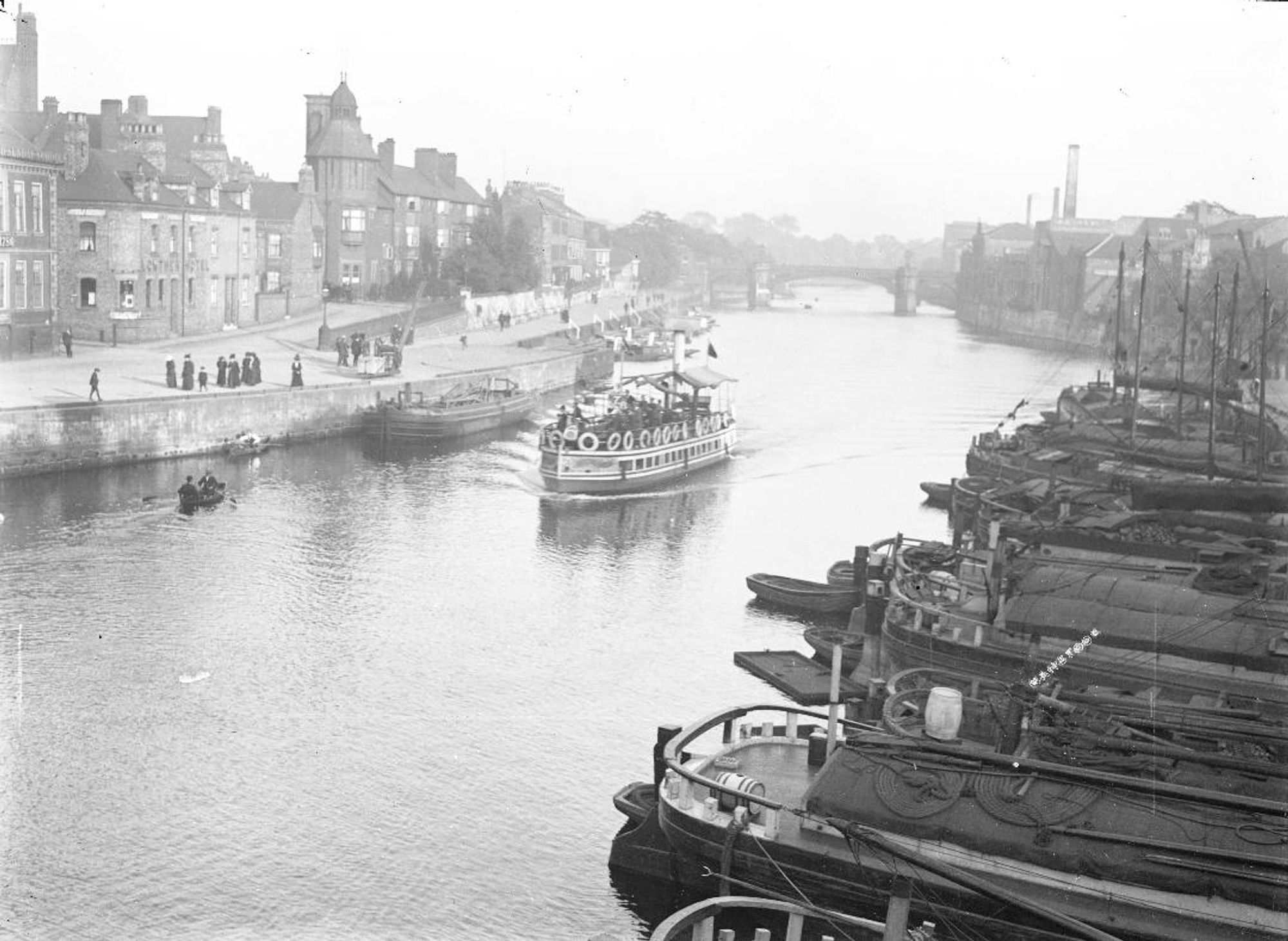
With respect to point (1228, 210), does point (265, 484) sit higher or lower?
lower

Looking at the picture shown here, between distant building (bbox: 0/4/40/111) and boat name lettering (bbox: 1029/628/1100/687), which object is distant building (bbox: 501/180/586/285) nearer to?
distant building (bbox: 0/4/40/111)

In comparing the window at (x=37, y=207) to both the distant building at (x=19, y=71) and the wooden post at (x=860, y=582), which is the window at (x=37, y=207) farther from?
the wooden post at (x=860, y=582)

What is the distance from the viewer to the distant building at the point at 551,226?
121m

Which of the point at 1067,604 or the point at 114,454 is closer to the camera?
the point at 1067,604

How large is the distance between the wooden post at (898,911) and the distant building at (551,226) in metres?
100.0

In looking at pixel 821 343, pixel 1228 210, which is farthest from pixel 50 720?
pixel 1228 210

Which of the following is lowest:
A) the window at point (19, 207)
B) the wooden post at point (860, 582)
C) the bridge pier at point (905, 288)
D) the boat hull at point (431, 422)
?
the wooden post at point (860, 582)

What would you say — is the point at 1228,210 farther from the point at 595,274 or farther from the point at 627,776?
the point at 627,776

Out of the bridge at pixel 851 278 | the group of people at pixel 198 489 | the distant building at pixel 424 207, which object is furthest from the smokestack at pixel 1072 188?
the group of people at pixel 198 489

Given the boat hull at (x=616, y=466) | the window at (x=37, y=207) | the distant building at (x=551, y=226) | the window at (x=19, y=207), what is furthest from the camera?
the distant building at (x=551, y=226)

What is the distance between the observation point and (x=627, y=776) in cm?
2502

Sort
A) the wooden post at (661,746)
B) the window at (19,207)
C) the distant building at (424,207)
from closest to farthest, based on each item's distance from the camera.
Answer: the wooden post at (661,746)
the window at (19,207)
the distant building at (424,207)

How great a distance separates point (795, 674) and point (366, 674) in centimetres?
795

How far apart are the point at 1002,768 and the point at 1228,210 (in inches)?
4689
